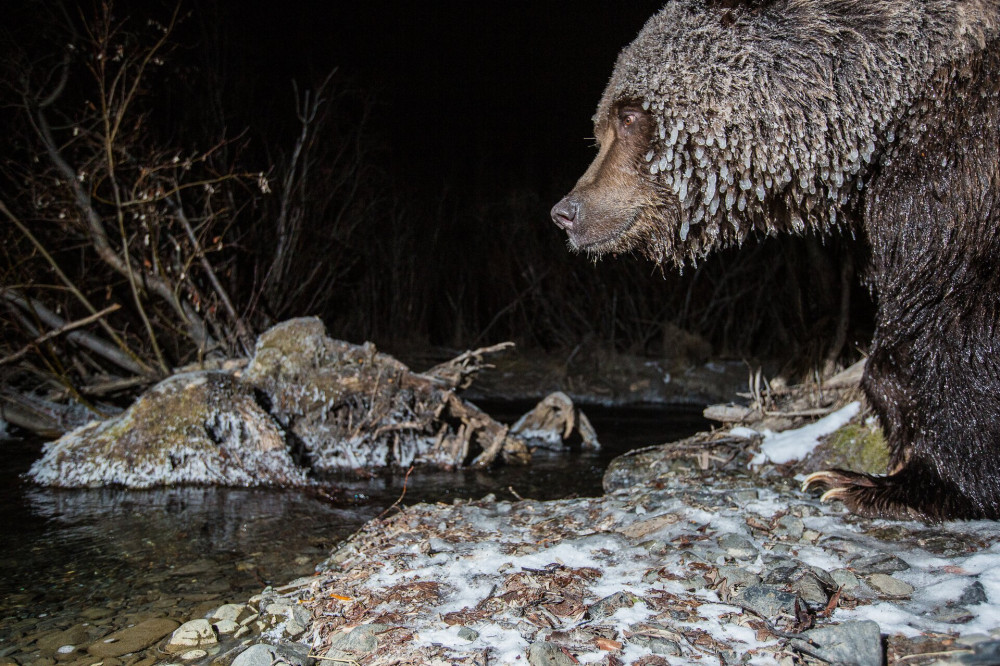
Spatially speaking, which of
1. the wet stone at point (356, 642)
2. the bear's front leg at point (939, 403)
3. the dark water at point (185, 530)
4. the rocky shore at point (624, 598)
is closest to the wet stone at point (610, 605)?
the rocky shore at point (624, 598)

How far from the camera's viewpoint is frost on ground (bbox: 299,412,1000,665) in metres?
1.84

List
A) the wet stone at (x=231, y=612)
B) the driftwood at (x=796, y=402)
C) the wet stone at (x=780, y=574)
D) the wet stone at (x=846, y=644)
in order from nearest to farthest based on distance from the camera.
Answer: the wet stone at (x=846, y=644) < the wet stone at (x=780, y=574) < the wet stone at (x=231, y=612) < the driftwood at (x=796, y=402)

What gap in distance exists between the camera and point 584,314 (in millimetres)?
13258

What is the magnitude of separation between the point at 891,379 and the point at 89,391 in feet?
23.8

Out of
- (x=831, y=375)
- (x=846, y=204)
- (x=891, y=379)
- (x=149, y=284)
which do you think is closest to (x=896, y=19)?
(x=846, y=204)

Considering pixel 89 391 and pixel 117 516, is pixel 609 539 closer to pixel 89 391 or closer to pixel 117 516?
pixel 117 516

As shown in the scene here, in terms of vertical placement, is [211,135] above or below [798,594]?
above

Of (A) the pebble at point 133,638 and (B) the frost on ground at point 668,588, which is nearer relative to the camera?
(B) the frost on ground at point 668,588

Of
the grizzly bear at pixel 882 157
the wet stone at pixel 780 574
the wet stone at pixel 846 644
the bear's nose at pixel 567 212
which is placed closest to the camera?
the wet stone at pixel 846 644

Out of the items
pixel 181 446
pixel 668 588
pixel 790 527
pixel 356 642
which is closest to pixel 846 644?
pixel 668 588

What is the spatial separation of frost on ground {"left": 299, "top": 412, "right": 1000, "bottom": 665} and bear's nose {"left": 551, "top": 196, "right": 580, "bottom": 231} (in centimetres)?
136

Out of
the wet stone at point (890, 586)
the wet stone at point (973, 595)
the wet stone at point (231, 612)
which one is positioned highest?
the wet stone at point (973, 595)

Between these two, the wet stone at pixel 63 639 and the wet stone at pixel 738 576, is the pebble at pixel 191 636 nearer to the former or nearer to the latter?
the wet stone at pixel 63 639

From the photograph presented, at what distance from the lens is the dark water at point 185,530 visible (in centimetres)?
296
